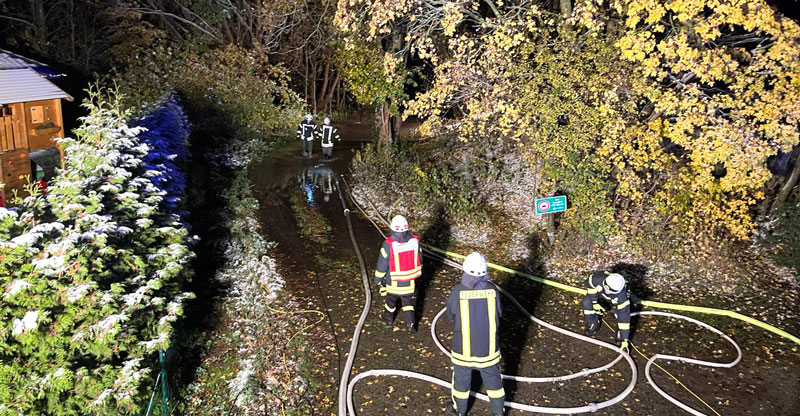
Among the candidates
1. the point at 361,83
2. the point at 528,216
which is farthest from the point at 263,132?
the point at 528,216

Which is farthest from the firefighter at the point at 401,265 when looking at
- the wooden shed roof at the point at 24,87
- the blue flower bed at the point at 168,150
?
the wooden shed roof at the point at 24,87

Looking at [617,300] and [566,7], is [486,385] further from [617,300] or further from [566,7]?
[566,7]

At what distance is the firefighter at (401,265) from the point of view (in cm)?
739

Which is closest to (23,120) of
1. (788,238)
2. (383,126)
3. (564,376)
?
(383,126)

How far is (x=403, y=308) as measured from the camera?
791cm

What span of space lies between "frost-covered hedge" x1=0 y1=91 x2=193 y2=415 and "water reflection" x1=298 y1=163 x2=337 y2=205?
697 centimetres

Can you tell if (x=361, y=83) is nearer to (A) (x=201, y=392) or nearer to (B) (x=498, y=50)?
(B) (x=498, y=50)

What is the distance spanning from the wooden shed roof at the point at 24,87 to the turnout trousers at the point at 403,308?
27.7 ft

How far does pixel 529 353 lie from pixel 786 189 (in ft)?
26.5

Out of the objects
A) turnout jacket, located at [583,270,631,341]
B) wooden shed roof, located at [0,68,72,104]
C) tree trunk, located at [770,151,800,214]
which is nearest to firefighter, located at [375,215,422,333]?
turnout jacket, located at [583,270,631,341]

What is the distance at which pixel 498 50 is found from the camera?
32.6ft

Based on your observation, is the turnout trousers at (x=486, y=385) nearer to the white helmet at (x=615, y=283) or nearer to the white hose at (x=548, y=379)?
the white hose at (x=548, y=379)

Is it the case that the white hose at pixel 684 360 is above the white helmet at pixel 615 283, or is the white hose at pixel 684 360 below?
below

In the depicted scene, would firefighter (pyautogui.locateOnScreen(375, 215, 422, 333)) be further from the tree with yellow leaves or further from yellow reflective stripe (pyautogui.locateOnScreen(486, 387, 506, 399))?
the tree with yellow leaves
